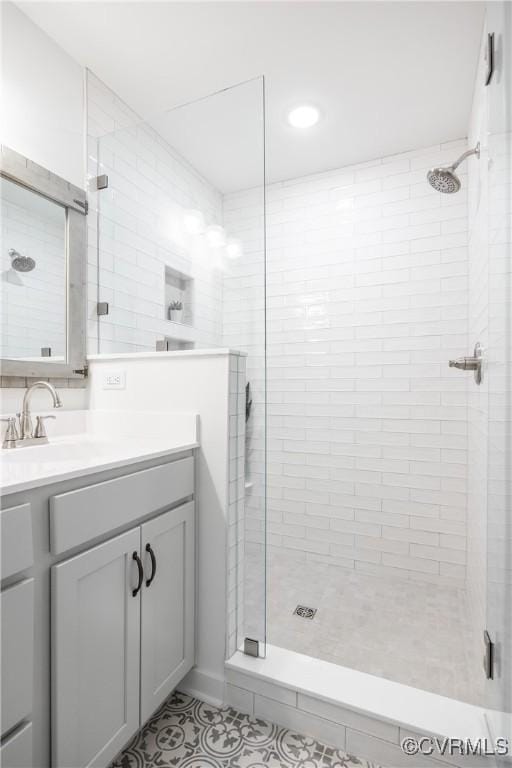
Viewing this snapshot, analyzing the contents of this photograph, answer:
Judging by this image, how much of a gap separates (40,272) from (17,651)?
132 cm

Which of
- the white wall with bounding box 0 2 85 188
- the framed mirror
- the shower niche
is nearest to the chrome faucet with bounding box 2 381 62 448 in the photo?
the framed mirror

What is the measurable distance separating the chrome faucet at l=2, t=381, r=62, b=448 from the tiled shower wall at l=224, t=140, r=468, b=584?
1.58 metres

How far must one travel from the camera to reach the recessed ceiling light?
2.14 metres

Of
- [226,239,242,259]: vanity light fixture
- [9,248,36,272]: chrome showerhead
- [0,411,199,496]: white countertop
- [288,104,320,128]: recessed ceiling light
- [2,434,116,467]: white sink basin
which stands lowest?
[2,434,116,467]: white sink basin

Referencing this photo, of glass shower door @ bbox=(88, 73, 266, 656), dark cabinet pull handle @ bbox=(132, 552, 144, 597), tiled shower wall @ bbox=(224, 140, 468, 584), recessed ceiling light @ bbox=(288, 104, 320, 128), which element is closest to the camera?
dark cabinet pull handle @ bbox=(132, 552, 144, 597)

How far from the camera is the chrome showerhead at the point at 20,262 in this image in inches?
59.2

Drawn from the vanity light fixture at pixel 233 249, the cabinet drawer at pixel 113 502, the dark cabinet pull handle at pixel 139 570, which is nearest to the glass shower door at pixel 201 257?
the vanity light fixture at pixel 233 249

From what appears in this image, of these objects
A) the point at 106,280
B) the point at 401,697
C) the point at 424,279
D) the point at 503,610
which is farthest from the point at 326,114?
the point at 401,697

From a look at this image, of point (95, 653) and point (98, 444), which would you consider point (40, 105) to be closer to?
point (98, 444)

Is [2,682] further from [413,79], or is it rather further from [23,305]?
[413,79]

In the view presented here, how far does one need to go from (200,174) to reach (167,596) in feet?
5.61

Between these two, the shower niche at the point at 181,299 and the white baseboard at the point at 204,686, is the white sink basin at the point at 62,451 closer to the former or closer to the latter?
the shower niche at the point at 181,299

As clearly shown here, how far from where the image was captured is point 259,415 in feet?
4.99

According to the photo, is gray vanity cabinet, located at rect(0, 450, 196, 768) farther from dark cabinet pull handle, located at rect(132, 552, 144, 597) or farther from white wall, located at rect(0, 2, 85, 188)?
white wall, located at rect(0, 2, 85, 188)
